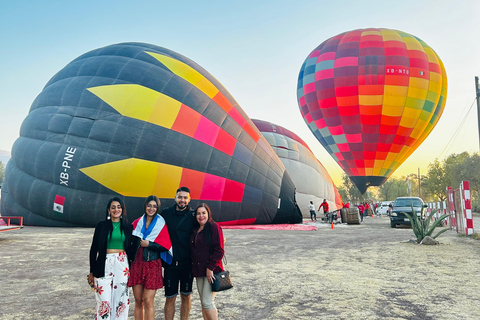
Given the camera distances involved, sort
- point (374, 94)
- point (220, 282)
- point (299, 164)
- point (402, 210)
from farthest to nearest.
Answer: point (299, 164), point (374, 94), point (402, 210), point (220, 282)

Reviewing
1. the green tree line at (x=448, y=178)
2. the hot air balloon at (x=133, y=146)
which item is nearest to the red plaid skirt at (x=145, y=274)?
the hot air balloon at (x=133, y=146)

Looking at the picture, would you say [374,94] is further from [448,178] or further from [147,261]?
[448,178]

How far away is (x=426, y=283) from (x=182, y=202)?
12.2 feet

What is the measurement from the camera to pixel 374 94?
72.6 ft

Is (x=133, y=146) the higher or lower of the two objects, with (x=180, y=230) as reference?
higher

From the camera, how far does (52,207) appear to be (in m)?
12.5

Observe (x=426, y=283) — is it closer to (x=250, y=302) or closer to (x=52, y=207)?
(x=250, y=302)

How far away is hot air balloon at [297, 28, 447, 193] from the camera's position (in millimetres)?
22109

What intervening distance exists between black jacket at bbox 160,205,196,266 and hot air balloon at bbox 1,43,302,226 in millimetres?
8495

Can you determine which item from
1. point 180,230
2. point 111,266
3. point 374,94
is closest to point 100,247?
point 111,266

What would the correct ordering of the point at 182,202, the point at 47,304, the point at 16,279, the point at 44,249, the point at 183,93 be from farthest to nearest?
1. the point at 183,93
2. the point at 44,249
3. the point at 16,279
4. the point at 47,304
5. the point at 182,202

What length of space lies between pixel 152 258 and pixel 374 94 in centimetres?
2104

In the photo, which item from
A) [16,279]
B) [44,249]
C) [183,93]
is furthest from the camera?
[183,93]

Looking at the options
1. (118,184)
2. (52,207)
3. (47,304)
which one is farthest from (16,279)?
(52,207)
